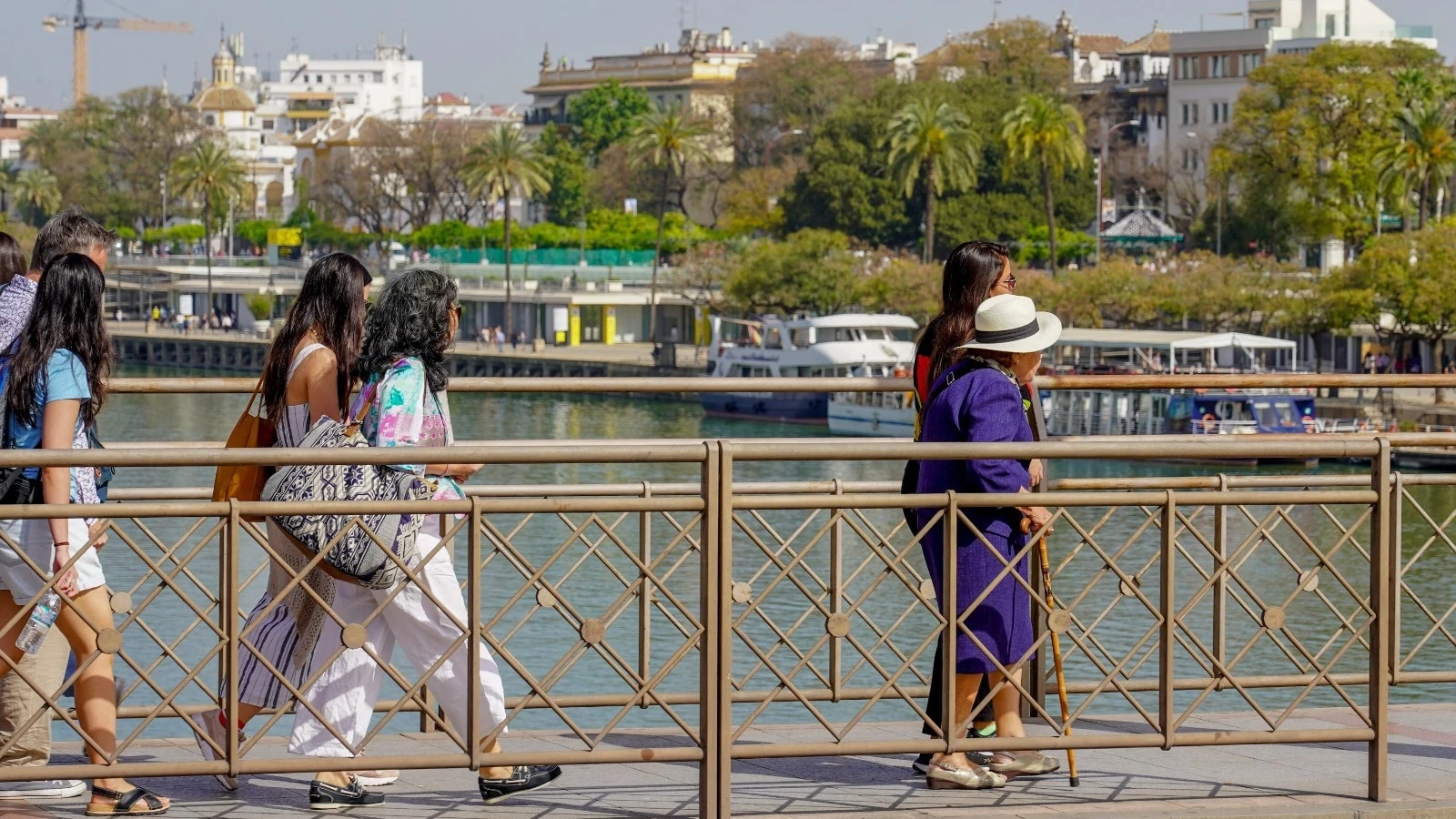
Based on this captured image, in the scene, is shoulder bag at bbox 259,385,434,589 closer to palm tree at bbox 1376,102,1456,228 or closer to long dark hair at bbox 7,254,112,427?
long dark hair at bbox 7,254,112,427

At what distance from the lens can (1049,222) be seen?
257 ft

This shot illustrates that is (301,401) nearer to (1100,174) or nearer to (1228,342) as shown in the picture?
(1228,342)

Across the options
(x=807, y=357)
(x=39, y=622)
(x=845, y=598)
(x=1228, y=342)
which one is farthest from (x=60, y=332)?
(x=807, y=357)

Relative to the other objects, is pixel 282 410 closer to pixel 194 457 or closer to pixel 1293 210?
pixel 194 457

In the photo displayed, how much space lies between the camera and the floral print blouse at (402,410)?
5.38m

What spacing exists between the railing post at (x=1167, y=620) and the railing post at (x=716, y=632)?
112 cm

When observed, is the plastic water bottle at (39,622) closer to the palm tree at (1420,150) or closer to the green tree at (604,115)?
the palm tree at (1420,150)

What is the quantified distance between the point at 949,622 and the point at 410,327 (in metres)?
1.56

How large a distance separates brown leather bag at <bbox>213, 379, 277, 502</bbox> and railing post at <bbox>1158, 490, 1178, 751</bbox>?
227 cm

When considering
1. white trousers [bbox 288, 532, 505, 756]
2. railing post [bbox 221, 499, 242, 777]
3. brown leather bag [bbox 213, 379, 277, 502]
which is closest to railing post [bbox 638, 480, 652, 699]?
white trousers [bbox 288, 532, 505, 756]

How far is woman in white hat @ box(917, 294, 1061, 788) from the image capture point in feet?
18.0

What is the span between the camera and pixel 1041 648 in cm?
616

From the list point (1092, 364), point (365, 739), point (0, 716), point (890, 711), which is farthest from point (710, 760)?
point (1092, 364)

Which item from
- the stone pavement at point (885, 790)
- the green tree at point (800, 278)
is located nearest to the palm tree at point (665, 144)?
the green tree at point (800, 278)
